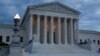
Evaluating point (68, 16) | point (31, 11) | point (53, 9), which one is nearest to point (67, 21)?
point (68, 16)

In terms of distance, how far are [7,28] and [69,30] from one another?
20910 millimetres

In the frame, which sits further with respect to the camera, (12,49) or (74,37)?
(74,37)

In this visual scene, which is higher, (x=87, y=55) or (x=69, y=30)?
(x=69, y=30)

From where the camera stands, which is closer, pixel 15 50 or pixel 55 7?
pixel 15 50

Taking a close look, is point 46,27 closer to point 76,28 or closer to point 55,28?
point 55,28

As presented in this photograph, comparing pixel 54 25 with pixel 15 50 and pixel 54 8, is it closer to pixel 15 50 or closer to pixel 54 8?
pixel 54 8

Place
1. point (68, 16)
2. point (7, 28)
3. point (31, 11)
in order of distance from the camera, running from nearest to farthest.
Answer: point (31, 11)
point (68, 16)
point (7, 28)

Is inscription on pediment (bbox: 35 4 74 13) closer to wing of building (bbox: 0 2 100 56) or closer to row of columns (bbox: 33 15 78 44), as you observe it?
wing of building (bbox: 0 2 100 56)

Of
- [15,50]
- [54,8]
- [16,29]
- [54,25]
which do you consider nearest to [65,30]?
[54,25]

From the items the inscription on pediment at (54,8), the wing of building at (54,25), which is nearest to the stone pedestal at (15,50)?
the wing of building at (54,25)

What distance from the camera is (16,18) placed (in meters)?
19.0

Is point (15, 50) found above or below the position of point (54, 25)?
below

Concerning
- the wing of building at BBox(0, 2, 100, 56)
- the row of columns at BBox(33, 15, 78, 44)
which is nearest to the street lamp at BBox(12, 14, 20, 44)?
the wing of building at BBox(0, 2, 100, 56)

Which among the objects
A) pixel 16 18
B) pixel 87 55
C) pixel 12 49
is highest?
pixel 16 18
